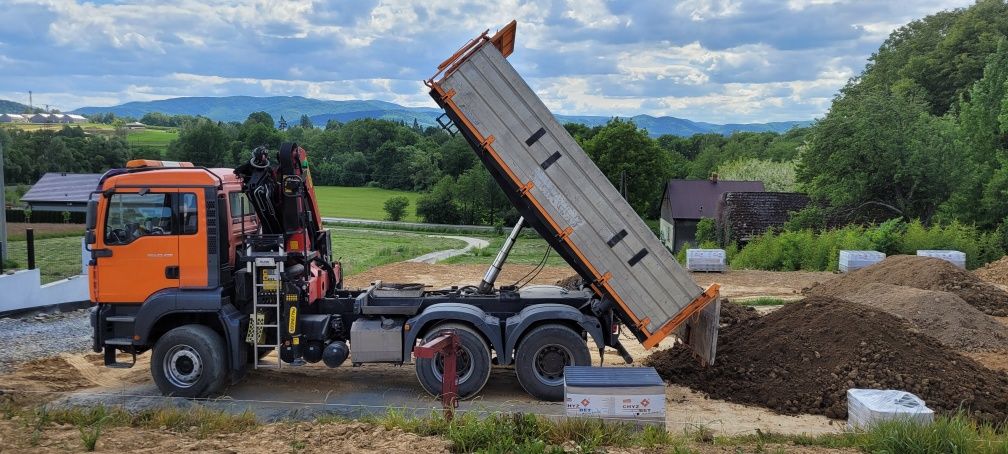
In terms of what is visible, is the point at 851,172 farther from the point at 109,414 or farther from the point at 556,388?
the point at 109,414

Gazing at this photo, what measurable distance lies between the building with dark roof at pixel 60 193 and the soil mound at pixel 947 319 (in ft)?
168

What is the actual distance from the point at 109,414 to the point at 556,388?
543cm

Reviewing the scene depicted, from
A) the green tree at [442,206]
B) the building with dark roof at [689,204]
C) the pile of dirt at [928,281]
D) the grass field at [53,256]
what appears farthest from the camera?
the green tree at [442,206]

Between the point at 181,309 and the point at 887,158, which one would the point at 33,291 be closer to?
the point at 181,309

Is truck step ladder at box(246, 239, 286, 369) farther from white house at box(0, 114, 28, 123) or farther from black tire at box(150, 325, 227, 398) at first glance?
white house at box(0, 114, 28, 123)

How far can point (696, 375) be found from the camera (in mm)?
10750

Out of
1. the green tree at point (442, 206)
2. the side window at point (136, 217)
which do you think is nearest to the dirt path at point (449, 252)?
the green tree at point (442, 206)

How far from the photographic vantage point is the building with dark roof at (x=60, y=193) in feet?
169

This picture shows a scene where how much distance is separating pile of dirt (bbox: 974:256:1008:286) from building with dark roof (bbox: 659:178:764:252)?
27.6 metres

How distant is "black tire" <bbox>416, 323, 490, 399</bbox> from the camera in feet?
32.1

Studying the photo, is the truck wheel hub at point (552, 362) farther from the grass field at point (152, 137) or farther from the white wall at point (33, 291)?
the grass field at point (152, 137)

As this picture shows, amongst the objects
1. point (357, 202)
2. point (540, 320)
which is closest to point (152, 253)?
point (540, 320)

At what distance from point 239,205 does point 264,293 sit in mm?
1366

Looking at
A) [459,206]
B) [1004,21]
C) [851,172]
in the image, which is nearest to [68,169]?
[459,206]
